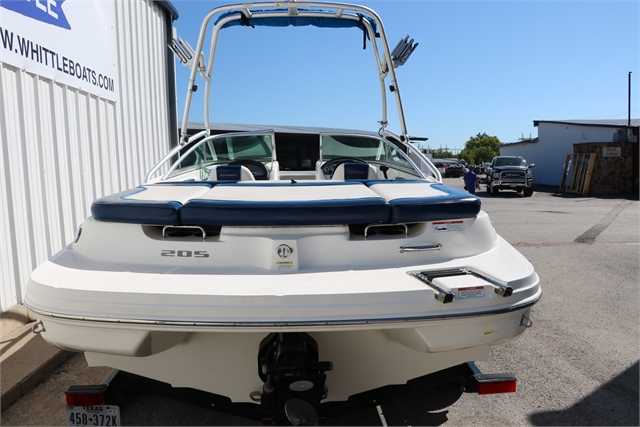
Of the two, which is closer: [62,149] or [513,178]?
[62,149]

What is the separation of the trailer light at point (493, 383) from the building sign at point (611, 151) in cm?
2183

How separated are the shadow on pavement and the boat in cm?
88

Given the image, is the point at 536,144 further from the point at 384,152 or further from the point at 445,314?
the point at 445,314

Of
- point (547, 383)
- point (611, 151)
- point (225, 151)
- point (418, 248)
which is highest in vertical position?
point (611, 151)

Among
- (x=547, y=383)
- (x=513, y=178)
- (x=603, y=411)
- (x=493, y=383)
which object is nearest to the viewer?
(x=493, y=383)

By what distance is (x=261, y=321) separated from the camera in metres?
1.73

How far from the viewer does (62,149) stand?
15.3 feet

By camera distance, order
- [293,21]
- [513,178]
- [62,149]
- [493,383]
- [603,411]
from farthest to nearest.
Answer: [513,178] < [62,149] < [293,21] < [603,411] < [493,383]

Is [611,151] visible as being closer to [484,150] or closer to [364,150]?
[364,150]

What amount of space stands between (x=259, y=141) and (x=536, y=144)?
3062cm

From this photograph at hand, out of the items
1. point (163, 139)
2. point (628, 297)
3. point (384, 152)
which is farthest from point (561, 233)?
point (163, 139)

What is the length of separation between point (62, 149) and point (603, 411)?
16.3 ft

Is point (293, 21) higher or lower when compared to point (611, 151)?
higher

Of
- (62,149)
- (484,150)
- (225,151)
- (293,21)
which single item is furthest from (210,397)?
(484,150)
